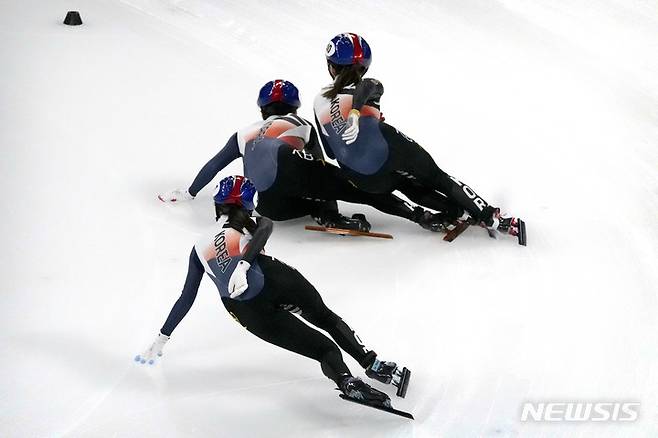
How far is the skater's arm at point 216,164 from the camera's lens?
6941 millimetres

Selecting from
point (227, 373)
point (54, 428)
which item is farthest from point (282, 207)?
point (54, 428)

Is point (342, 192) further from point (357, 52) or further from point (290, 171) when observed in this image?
point (357, 52)

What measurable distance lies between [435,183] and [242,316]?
1936 mm

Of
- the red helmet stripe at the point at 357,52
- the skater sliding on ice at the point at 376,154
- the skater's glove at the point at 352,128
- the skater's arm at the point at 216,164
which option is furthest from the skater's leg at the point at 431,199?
the skater's arm at the point at 216,164

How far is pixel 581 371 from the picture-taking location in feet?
17.2

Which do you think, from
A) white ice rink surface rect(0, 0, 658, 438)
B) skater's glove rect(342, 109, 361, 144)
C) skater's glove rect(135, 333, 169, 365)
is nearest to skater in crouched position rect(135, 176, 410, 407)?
skater's glove rect(135, 333, 169, 365)

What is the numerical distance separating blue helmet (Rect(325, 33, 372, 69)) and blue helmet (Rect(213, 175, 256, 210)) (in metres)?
1.63

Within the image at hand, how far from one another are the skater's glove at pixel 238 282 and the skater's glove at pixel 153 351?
537mm

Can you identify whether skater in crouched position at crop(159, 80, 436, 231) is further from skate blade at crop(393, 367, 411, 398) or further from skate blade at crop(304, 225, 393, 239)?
skate blade at crop(393, 367, 411, 398)

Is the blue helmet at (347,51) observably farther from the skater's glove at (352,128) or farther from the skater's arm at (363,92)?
the skater's glove at (352,128)

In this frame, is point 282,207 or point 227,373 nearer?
point 227,373

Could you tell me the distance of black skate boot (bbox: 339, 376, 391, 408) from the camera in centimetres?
489

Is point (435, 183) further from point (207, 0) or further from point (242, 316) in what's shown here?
point (207, 0)

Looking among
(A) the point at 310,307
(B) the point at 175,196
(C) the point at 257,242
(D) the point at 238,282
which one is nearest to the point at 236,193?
(C) the point at 257,242
